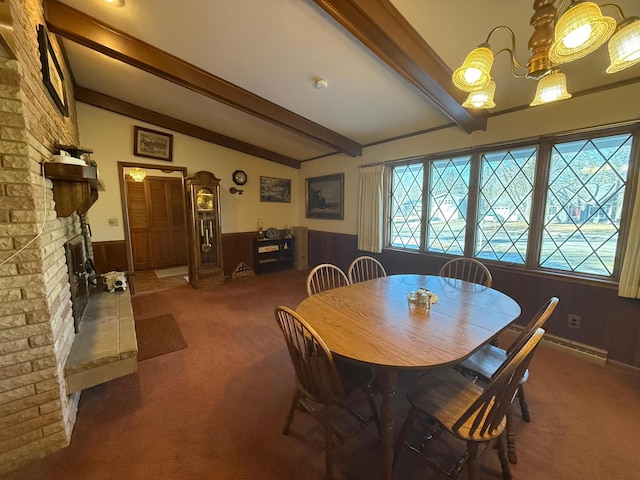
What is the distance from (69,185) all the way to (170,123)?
2.76 metres

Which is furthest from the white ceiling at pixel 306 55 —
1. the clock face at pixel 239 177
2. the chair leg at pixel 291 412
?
the chair leg at pixel 291 412

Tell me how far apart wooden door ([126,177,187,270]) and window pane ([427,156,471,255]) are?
16.2ft

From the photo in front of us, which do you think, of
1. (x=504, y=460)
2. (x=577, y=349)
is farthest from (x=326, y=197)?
(x=504, y=460)

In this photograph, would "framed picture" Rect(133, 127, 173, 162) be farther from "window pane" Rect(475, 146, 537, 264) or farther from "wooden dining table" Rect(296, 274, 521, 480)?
"window pane" Rect(475, 146, 537, 264)

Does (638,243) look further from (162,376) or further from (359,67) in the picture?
(162,376)

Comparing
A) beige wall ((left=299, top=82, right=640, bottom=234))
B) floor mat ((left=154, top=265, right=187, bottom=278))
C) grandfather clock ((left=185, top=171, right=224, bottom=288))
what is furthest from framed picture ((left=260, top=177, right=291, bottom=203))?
floor mat ((left=154, top=265, right=187, bottom=278))

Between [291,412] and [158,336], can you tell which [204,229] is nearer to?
[158,336]

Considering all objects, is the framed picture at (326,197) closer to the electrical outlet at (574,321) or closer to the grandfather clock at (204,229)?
the grandfather clock at (204,229)

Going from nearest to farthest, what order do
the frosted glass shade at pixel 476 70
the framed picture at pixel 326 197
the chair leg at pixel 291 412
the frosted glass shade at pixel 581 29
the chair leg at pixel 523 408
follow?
1. the frosted glass shade at pixel 581 29
2. the frosted glass shade at pixel 476 70
3. the chair leg at pixel 291 412
4. the chair leg at pixel 523 408
5. the framed picture at pixel 326 197

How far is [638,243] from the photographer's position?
6.62 ft

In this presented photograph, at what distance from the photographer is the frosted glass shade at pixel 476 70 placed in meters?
1.20

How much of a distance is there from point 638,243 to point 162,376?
12.8 ft

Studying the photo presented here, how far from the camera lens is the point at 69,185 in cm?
180

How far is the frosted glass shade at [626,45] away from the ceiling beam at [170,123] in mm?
4629
